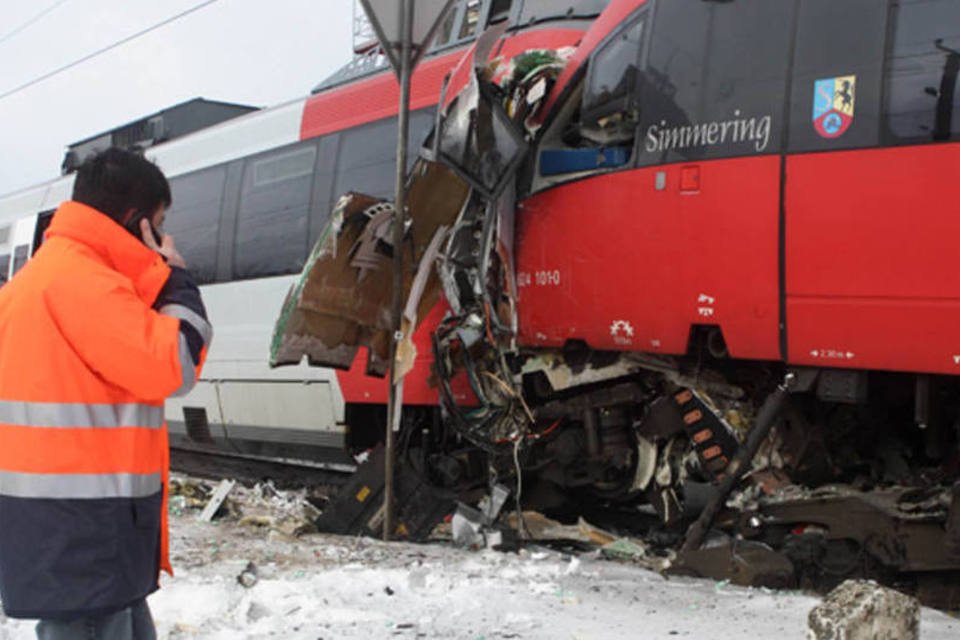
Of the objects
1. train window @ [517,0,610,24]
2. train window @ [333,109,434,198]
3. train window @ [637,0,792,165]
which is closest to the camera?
train window @ [637,0,792,165]

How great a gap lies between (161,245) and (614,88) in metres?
2.85

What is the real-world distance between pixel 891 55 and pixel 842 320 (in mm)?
1040

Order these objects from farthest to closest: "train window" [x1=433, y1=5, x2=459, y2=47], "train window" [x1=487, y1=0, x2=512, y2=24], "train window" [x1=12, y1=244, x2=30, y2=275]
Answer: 1. "train window" [x1=12, y1=244, x2=30, y2=275]
2. "train window" [x1=433, y1=5, x2=459, y2=47]
3. "train window" [x1=487, y1=0, x2=512, y2=24]

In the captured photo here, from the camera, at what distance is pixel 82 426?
222 cm

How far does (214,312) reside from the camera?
338 inches

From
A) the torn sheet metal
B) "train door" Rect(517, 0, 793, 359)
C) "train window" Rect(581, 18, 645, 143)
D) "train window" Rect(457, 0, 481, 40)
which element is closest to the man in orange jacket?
"train door" Rect(517, 0, 793, 359)

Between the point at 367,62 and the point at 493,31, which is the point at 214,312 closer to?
the point at 367,62

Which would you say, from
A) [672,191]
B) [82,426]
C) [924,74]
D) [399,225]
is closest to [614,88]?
[672,191]

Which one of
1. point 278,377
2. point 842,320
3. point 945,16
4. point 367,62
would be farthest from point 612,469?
point 367,62

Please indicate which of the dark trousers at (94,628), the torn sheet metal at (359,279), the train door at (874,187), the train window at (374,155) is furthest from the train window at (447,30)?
the dark trousers at (94,628)

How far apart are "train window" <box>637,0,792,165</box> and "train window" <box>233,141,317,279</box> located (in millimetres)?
3806

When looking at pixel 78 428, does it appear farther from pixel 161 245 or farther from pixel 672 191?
pixel 672 191

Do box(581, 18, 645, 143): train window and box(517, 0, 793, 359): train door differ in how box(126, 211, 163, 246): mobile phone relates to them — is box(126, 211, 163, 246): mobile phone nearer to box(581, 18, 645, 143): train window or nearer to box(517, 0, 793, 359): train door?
box(517, 0, 793, 359): train door

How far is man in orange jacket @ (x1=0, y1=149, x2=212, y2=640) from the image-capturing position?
217 cm
